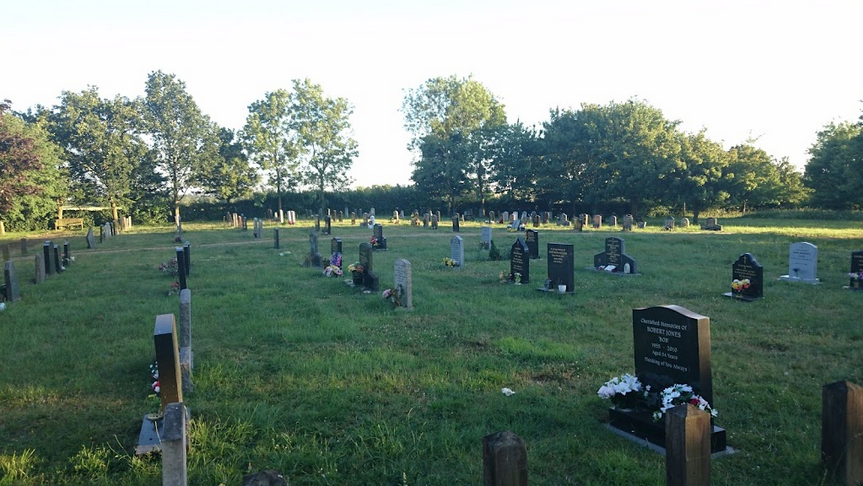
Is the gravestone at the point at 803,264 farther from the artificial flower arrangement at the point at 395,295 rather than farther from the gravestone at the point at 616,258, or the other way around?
the artificial flower arrangement at the point at 395,295

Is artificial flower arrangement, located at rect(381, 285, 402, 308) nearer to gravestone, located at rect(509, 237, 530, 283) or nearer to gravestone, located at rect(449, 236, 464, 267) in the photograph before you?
gravestone, located at rect(509, 237, 530, 283)

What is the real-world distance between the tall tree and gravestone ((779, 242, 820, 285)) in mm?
44973

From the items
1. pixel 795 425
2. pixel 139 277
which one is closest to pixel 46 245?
pixel 139 277

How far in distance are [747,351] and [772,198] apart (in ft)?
133

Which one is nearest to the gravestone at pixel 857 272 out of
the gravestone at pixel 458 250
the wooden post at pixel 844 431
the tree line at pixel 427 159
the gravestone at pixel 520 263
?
the gravestone at pixel 520 263

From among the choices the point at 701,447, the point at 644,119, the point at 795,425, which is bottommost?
the point at 795,425

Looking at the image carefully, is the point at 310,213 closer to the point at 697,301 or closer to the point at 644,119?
the point at 644,119

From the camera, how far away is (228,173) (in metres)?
48.6

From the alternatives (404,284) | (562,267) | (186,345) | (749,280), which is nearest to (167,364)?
(186,345)

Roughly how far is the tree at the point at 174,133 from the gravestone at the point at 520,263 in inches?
1610

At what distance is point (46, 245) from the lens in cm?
1573

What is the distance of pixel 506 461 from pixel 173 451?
6.27ft

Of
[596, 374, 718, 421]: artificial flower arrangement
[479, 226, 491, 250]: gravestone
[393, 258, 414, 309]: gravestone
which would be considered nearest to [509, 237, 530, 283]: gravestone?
[393, 258, 414, 309]: gravestone

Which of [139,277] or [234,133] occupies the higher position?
[234,133]
